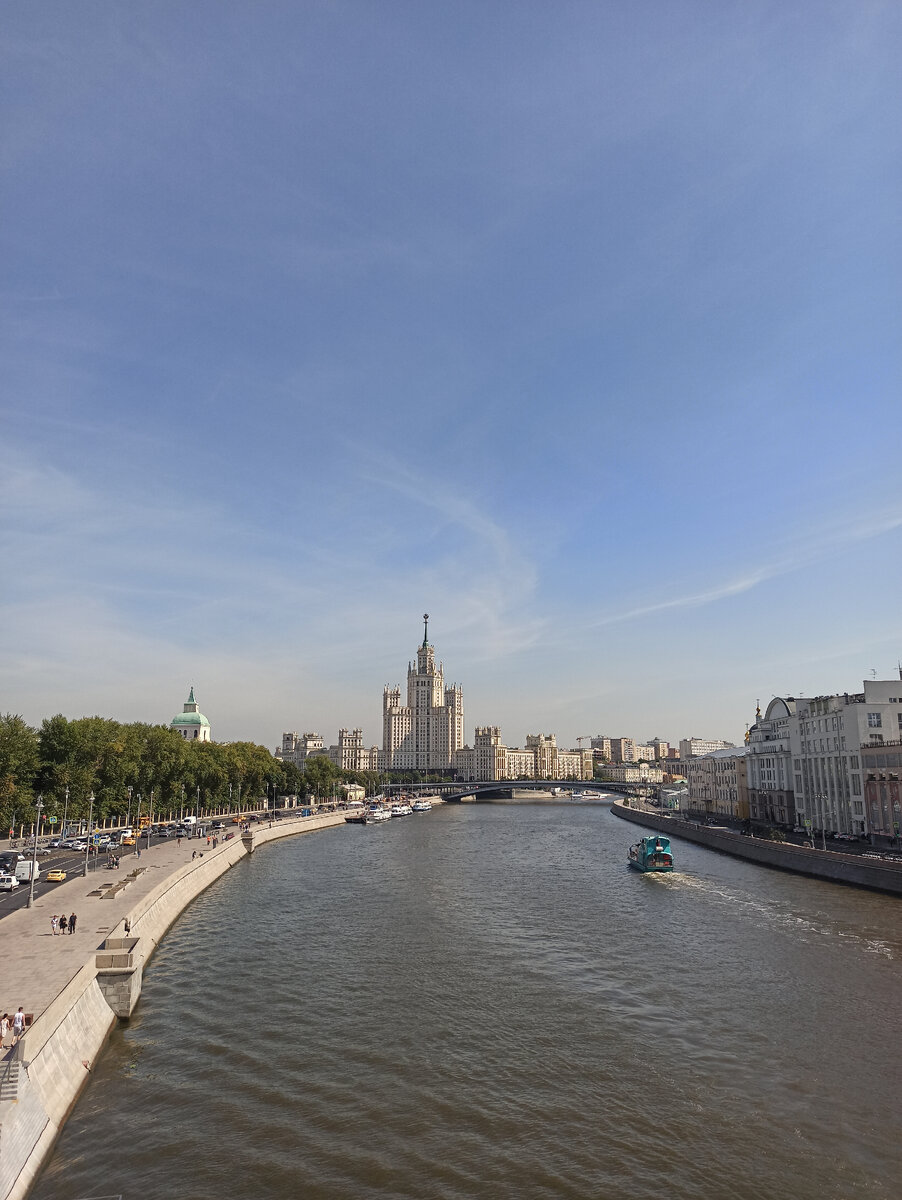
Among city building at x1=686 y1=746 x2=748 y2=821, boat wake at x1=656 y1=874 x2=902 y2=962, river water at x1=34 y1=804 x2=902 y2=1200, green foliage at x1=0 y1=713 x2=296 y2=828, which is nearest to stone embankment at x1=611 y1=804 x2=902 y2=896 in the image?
river water at x1=34 y1=804 x2=902 y2=1200

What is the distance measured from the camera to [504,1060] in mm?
25344

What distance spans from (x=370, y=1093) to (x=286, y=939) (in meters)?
20.6

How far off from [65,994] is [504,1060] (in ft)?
45.9

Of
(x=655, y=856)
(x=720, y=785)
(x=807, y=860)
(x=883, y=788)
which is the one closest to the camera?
(x=807, y=860)

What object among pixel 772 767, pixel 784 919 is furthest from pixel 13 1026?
pixel 772 767

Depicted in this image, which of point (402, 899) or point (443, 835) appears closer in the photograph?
point (402, 899)

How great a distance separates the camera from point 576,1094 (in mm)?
22953

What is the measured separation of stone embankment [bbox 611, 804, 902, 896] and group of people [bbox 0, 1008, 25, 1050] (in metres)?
52.1

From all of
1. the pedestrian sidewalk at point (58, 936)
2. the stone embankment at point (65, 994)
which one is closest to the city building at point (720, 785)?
the pedestrian sidewalk at point (58, 936)

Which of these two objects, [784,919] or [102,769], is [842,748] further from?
[102,769]

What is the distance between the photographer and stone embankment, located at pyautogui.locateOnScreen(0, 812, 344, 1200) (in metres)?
17.9

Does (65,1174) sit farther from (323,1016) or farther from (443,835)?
(443,835)

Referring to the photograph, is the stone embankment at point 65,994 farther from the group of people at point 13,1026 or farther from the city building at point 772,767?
the city building at point 772,767

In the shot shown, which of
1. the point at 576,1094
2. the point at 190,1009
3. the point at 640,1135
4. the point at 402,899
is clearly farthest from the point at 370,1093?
the point at 402,899
